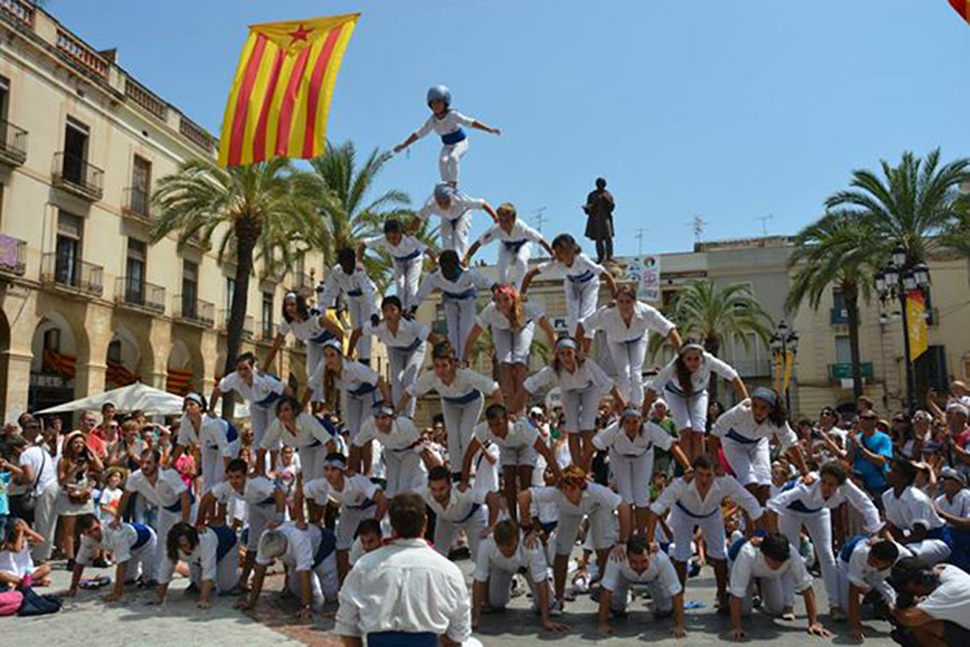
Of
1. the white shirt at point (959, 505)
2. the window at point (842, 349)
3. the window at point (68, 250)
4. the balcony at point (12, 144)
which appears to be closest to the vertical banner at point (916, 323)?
the white shirt at point (959, 505)

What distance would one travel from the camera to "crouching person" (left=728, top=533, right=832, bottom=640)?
7.79 meters

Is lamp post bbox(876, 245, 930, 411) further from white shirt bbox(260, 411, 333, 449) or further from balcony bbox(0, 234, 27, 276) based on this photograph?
balcony bbox(0, 234, 27, 276)

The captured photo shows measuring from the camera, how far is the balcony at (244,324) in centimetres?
3697

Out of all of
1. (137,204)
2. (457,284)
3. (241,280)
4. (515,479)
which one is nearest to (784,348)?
(241,280)

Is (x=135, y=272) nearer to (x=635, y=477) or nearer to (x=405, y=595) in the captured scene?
(x=635, y=477)

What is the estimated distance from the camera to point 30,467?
38.6 ft

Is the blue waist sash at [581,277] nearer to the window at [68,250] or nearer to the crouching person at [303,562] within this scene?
the crouching person at [303,562]

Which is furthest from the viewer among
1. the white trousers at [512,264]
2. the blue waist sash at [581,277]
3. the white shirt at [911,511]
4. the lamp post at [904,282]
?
the lamp post at [904,282]

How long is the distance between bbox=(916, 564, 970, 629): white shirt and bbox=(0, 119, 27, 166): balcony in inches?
1077

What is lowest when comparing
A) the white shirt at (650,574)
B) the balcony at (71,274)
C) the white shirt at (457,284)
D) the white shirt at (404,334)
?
the white shirt at (650,574)

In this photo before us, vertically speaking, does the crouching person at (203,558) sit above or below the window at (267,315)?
below

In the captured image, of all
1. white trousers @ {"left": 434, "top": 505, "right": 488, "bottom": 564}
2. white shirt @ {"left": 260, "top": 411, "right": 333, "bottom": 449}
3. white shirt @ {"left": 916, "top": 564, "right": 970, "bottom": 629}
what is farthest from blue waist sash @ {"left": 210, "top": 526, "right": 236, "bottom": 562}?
white shirt @ {"left": 916, "top": 564, "right": 970, "bottom": 629}

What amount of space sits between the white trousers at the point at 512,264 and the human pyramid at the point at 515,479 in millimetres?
30

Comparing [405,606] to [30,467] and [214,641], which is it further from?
[30,467]
